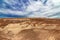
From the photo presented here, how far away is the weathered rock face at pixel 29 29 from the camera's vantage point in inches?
39.6

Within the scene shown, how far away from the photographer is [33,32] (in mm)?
1029

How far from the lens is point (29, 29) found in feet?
3.41

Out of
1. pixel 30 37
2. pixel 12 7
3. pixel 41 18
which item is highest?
pixel 12 7

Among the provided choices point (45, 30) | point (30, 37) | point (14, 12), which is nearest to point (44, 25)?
point (45, 30)

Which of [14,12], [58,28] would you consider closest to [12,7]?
[14,12]

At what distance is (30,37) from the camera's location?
1011mm

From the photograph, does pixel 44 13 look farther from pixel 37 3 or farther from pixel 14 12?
pixel 14 12

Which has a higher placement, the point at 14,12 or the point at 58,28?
the point at 14,12

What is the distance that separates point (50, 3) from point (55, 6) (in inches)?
1.8

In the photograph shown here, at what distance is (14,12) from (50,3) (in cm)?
29

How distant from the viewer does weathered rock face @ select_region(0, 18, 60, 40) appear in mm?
1007

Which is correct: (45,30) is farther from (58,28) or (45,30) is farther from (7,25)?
(7,25)

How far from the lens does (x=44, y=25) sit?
1049mm

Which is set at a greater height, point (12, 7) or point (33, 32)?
point (12, 7)
